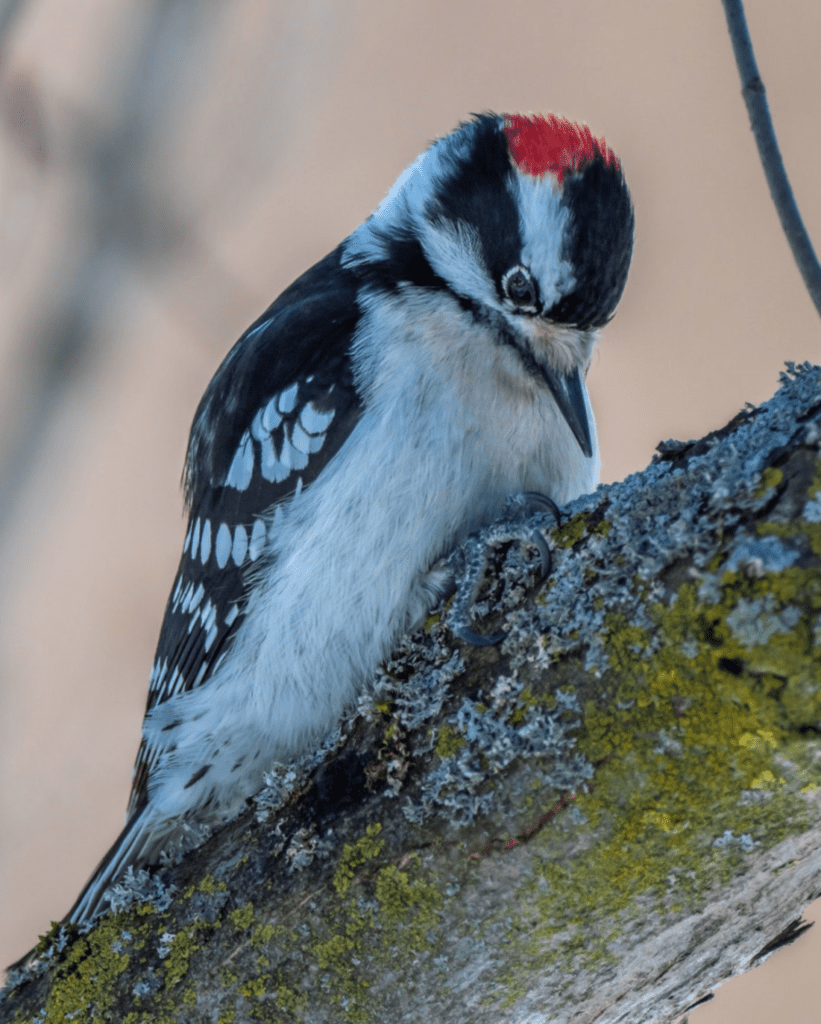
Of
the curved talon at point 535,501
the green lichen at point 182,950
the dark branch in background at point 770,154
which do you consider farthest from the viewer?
the curved talon at point 535,501

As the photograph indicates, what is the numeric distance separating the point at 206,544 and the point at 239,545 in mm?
172

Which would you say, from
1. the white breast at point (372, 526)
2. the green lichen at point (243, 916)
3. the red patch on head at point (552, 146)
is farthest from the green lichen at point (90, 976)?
the red patch on head at point (552, 146)

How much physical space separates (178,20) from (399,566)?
907 millimetres

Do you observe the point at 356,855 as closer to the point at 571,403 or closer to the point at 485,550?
the point at 485,550

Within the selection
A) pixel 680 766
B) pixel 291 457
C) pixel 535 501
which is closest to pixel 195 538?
pixel 291 457

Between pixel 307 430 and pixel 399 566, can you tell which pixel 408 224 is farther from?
pixel 399 566

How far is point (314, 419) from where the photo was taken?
1.86 metres

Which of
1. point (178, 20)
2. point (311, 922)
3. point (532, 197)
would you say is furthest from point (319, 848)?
point (532, 197)

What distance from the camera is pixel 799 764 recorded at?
3.41 feet

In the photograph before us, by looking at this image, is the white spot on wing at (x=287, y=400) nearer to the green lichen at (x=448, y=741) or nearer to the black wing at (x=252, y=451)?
the black wing at (x=252, y=451)

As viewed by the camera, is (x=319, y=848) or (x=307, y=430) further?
(x=307, y=430)

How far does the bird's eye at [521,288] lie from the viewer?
183 centimetres

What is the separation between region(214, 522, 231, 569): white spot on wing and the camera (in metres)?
1.98

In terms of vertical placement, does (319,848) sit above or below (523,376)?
below
